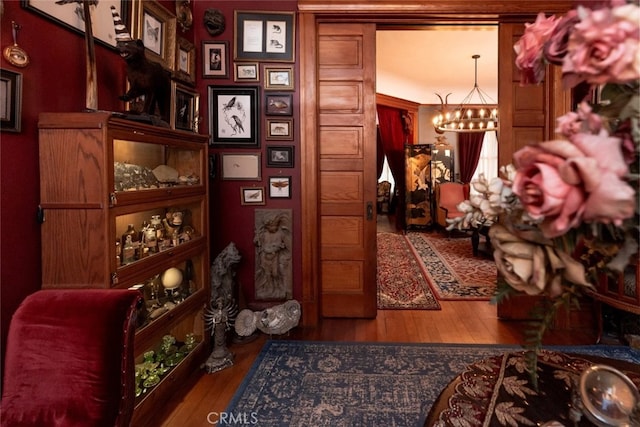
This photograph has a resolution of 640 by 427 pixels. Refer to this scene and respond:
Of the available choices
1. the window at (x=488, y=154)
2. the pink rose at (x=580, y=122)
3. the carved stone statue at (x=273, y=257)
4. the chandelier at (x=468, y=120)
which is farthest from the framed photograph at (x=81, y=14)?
the window at (x=488, y=154)

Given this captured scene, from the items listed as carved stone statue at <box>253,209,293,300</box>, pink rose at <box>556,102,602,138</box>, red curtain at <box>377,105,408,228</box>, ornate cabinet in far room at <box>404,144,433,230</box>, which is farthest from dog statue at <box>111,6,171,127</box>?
red curtain at <box>377,105,408,228</box>

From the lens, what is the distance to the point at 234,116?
10.6 feet

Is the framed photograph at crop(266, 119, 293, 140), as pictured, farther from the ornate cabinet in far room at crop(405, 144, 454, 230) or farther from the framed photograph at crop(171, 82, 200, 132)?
the ornate cabinet in far room at crop(405, 144, 454, 230)

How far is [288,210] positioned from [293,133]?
68cm

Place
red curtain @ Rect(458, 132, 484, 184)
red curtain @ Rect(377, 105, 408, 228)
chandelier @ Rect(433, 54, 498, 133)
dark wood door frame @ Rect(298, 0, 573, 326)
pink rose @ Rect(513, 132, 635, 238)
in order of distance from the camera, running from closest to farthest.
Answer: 1. pink rose @ Rect(513, 132, 635, 238)
2. dark wood door frame @ Rect(298, 0, 573, 326)
3. chandelier @ Rect(433, 54, 498, 133)
4. red curtain @ Rect(377, 105, 408, 228)
5. red curtain @ Rect(458, 132, 484, 184)

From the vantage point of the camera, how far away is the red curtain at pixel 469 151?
9.23 metres

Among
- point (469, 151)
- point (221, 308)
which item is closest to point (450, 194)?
point (469, 151)

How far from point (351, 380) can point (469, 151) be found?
27.1 feet

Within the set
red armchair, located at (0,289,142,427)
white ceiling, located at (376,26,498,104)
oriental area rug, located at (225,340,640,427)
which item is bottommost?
oriental area rug, located at (225,340,640,427)

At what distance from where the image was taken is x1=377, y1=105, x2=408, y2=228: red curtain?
8750 millimetres

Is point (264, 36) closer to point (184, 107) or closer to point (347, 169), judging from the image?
point (184, 107)

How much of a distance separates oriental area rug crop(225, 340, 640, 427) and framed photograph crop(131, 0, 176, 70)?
2284 millimetres

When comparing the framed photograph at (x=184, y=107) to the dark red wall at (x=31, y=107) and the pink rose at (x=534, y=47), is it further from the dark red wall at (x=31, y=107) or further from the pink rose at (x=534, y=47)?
the pink rose at (x=534, y=47)

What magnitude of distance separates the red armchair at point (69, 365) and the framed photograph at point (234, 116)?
219 cm
